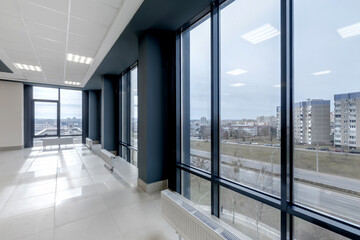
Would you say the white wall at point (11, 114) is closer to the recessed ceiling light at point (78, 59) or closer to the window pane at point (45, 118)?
the window pane at point (45, 118)

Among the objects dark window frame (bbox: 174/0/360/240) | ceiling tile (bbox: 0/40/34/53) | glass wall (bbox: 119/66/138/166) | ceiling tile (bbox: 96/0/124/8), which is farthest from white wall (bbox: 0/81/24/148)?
dark window frame (bbox: 174/0/360/240)

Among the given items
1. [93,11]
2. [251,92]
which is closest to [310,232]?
[251,92]

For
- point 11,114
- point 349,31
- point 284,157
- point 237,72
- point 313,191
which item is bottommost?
point 313,191

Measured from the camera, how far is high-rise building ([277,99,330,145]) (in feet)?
5.27

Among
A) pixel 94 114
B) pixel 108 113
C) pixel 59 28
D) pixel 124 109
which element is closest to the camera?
pixel 59 28

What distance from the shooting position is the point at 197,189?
3000 millimetres

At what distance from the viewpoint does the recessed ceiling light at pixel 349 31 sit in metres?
1.42

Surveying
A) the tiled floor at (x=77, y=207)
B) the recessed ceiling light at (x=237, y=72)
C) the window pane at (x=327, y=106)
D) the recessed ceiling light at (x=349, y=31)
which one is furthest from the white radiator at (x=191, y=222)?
the recessed ceiling light at (x=349, y=31)

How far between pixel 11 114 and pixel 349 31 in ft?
39.1

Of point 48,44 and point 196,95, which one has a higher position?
point 48,44

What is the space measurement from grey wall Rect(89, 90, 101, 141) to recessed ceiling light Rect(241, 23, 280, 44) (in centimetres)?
988

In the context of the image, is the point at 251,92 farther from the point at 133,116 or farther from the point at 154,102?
the point at 133,116

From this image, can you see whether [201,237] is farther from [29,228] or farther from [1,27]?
[1,27]

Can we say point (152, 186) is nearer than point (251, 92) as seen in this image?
No
